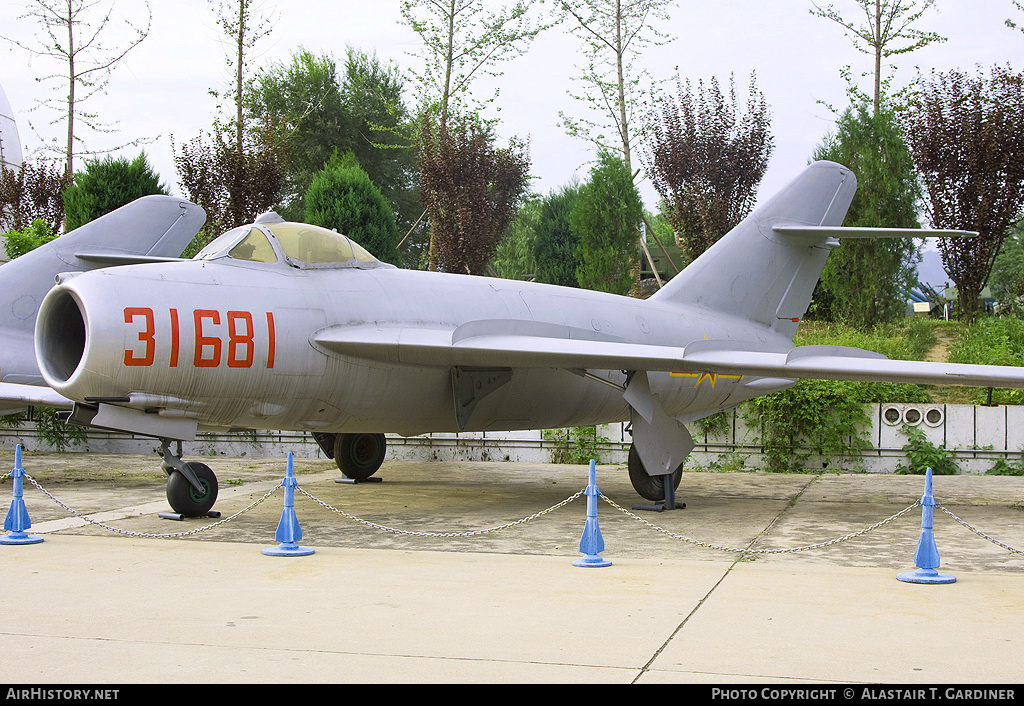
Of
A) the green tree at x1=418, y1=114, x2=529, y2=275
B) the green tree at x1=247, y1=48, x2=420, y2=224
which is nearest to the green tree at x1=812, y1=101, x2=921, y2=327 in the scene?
the green tree at x1=418, y1=114, x2=529, y2=275

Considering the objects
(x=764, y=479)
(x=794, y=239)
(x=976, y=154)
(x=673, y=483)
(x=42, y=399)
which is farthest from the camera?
(x=976, y=154)

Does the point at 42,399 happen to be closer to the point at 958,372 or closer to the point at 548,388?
the point at 548,388

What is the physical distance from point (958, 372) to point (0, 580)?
7.94m

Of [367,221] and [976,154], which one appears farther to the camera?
[367,221]

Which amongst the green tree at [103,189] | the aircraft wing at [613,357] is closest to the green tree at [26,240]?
the green tree at [103,189]

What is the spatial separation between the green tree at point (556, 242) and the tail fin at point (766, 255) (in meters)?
21.9

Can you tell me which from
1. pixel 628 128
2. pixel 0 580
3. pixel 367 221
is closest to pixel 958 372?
pixel 0 580

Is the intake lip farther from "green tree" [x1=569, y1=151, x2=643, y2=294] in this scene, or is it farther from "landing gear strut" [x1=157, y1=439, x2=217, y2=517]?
"green tree" [x1=569, y1=151, x2=643, y2=294]

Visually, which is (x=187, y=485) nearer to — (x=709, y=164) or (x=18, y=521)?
(x=18, y=521)

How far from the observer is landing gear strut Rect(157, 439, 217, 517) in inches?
355

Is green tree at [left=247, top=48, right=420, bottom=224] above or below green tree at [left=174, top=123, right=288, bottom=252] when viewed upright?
above

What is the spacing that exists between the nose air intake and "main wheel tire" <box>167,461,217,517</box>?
1396mm

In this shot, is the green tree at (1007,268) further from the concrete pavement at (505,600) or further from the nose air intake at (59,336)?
the nose air intake at (59,336)

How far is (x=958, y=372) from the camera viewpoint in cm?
900
